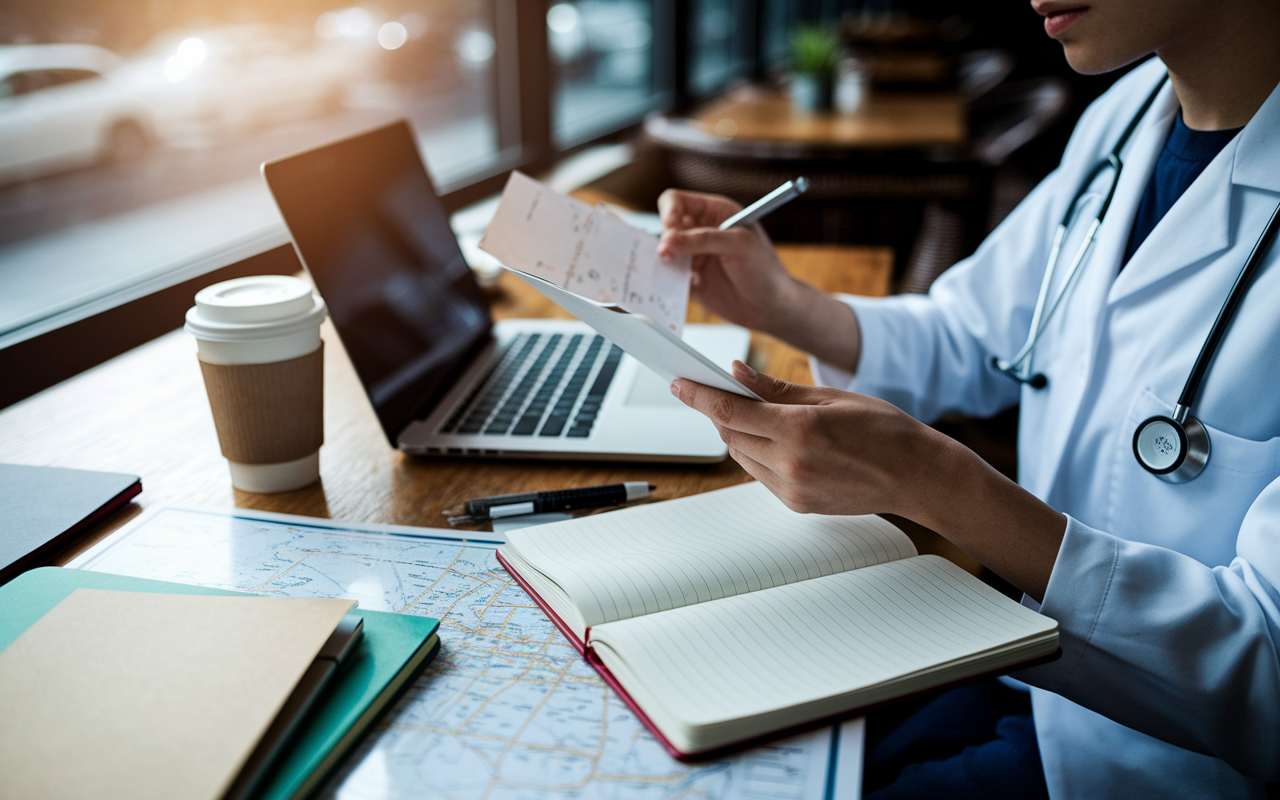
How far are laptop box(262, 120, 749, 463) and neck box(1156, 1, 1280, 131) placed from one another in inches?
21.0

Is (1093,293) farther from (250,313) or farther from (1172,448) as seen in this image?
(250,313)

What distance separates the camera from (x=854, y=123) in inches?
114

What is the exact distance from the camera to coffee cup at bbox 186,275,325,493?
706 mm

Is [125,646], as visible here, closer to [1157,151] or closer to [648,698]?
[648,698]

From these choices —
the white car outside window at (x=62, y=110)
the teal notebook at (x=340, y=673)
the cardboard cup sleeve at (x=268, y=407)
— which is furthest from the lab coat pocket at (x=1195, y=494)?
the white car outside window at (x=62, y=110)

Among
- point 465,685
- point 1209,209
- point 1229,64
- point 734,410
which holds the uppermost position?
point 1229,64

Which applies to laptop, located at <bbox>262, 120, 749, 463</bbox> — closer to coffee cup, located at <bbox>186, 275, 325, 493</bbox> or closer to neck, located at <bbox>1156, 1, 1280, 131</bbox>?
coffee cup, located at <bbox>186, 275, 325, 493</bbox>

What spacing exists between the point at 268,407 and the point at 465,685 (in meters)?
0.33

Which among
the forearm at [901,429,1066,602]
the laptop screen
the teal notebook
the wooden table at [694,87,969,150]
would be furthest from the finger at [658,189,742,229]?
the wooden table at [694,87,969,150]

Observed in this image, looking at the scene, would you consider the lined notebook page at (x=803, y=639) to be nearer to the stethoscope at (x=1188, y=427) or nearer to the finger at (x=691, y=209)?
the stethoscope at (x=1188, y=427)

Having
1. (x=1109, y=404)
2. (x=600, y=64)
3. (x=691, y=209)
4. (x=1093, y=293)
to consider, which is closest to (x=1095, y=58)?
(x=1093, y=293)

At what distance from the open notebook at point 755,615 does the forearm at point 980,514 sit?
0.11 ft

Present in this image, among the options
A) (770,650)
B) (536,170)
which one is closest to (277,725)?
(770,650)

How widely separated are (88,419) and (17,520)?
0.26m
